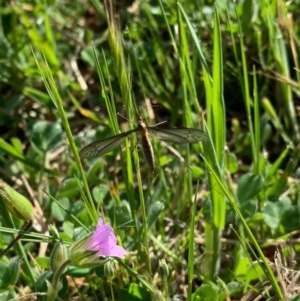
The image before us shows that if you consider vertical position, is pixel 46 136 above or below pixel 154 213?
above

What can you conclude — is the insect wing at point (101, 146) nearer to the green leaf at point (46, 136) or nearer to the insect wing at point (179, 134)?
the insect wing at point (179, 134)

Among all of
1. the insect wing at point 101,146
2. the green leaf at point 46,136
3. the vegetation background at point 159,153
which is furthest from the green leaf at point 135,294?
the green leaf at point 46,136

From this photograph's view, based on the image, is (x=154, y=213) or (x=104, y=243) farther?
(x=154, y=213)

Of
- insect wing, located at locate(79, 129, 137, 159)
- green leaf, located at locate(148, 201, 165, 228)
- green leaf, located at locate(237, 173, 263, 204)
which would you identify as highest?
insect wing, located at locate(79, 129, 137, 159)

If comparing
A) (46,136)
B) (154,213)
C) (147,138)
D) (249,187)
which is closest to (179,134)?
(147,138)

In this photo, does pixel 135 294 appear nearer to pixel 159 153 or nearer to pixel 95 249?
pixel 95 249

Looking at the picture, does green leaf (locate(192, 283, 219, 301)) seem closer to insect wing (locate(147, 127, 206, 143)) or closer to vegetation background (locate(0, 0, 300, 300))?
vegetation background (locate(0, 0, 300, 300))

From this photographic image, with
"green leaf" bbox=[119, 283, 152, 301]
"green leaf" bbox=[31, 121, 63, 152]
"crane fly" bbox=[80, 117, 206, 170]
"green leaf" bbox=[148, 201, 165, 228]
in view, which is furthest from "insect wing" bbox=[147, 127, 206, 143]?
"green leaf" bbox=[31, 121, 63, 152]

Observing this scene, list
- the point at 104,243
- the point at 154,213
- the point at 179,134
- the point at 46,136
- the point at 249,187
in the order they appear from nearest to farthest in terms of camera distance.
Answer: the point at 104,243 → the point at 179,134 → the point at 154,213 → the point at 249,187 → the point at 46,136
